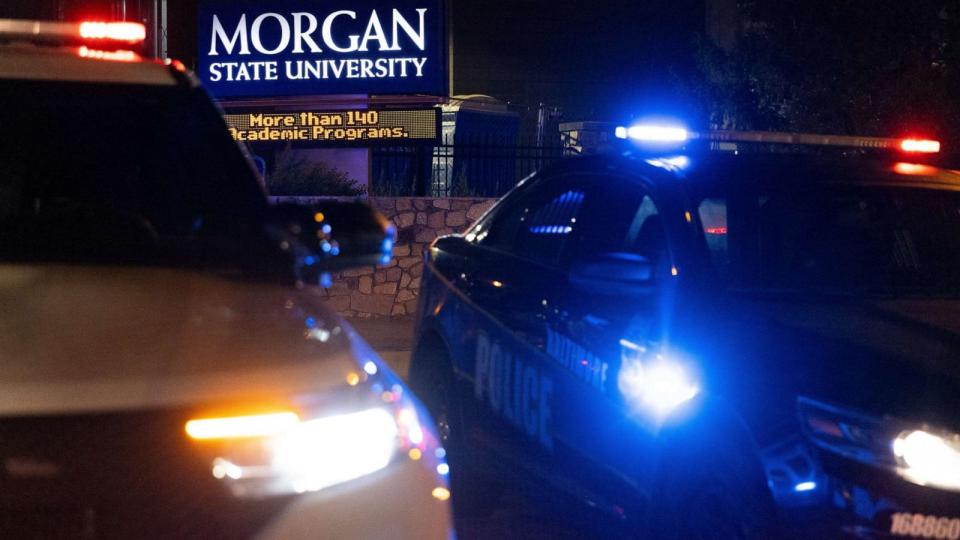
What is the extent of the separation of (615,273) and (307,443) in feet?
6.36

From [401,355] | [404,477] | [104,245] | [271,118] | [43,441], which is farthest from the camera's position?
[271,118]

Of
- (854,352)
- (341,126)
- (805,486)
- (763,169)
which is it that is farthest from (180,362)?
(341,126)

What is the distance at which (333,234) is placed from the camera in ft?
11.1

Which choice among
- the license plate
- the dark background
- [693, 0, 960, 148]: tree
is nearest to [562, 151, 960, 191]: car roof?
the license plate

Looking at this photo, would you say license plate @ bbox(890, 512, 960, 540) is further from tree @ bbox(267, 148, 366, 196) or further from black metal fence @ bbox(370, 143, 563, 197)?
tree @ bbox(267, 148, 366, 196)

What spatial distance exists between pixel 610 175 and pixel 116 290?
8.95 ft

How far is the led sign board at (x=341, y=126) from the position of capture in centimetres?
1659

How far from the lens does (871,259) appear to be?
5.18 metres

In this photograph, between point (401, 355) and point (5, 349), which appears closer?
point (5, 349)

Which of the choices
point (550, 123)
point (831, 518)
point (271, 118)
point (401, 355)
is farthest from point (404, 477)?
point (550, 123)

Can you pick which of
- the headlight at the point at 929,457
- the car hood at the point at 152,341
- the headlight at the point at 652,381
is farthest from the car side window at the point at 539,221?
the car hood at the point at 152,341

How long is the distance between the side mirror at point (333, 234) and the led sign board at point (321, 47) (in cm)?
1310

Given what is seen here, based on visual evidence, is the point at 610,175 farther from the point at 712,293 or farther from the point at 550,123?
the point at 550,123

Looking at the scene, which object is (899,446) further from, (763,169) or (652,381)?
(763,169)
